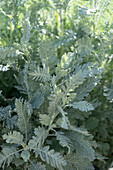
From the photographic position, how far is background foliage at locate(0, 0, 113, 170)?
996 mm

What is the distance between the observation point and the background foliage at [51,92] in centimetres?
100

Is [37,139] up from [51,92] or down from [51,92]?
down

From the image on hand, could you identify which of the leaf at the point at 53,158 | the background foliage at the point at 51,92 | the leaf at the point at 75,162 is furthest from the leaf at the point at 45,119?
the leaf at the point at 75,162

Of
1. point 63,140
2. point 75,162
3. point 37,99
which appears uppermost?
point 37,99

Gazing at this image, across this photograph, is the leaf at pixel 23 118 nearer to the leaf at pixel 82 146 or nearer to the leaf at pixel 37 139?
the leaf at pixel 37 139

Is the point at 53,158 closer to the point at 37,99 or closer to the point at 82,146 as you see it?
the point at 82,146

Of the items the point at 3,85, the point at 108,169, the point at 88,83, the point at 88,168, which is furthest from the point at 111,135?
the point at 3,85

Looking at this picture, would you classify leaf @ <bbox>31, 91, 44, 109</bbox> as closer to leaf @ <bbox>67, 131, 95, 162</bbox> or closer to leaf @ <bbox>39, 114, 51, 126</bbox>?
leaf @ <bbox>39, 114, 51, 126</bbox>

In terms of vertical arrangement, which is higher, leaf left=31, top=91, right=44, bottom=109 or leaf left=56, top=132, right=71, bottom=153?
leaf left=31, top=91, right=44, bottom=109

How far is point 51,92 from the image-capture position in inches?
41.8

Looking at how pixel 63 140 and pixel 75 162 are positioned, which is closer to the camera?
pixel 63 140

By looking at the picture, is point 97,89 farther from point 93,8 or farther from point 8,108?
point 8,108

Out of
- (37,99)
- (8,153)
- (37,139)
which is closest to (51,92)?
(37,99)

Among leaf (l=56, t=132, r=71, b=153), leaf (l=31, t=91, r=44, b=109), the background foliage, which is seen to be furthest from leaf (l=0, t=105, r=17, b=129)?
leaf (l=56, t=132, r=71, b=153)
